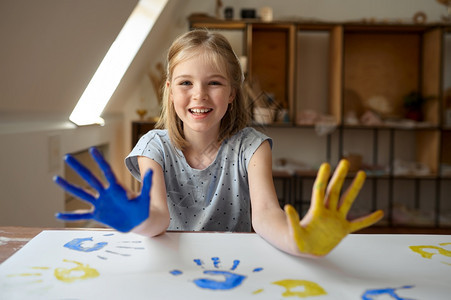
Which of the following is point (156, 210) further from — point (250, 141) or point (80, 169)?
point (250, 141)

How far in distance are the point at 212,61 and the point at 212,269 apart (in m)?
0.65

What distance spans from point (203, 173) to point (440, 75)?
8.78ft

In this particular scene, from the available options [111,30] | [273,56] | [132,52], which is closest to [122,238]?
[111,30]

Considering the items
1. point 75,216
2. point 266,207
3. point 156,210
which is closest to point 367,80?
point 266,207

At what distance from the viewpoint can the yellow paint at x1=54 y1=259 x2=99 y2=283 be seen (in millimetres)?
653

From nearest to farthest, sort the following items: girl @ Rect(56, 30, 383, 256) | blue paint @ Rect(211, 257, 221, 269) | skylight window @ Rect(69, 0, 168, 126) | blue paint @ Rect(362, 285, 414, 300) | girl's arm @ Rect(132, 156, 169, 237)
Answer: blue paint @ Rect(362, 285, 414, 300) → blue paint @ Rect(211, 257, 221, 269) → girl's arm @ Rect(132, 156, 169, 237) → girl @ Rect(56, 30, 383, 256) → skylight window @ Rect(69, 0, 168, 126)

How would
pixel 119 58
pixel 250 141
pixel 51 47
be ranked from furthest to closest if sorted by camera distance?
pixel 119 58 → pixel 51 47 → pixel 250 141

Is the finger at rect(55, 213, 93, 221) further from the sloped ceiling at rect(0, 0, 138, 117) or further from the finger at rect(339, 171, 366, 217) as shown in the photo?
the sloped ceiling at rect(0, 0, 138, 117)

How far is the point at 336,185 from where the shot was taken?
679mm

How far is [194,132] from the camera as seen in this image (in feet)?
4.26

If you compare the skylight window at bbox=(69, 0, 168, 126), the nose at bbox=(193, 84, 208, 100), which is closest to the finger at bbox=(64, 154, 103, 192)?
the nose at bbox=(193, 84, 208, 100)

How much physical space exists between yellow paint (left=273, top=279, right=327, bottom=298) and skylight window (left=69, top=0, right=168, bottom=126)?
88.5 inches

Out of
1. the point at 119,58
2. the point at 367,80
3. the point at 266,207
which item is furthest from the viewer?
the point at 367,80

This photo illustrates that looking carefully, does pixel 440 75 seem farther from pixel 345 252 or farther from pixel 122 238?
pixel 122 238
